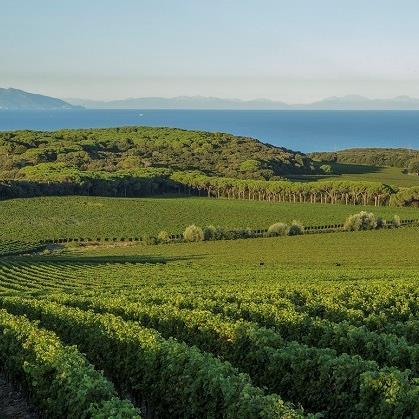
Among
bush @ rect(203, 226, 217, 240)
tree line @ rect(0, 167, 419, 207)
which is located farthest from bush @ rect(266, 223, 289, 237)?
tree line @ rect(0, 167, 419, 207)

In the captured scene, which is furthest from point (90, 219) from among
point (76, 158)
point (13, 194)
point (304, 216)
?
point (76, 158)

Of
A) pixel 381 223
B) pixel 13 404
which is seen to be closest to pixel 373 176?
pixel 381 223

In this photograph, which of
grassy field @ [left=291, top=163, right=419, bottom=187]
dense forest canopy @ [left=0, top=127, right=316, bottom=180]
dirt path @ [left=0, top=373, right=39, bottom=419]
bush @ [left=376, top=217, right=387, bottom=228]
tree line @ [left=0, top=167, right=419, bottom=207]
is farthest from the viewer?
dense forest canopy @ [left=0, top=127, right=316, bottom=180]

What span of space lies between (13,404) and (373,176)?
16361 cm

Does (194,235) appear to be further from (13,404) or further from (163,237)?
(13,404)

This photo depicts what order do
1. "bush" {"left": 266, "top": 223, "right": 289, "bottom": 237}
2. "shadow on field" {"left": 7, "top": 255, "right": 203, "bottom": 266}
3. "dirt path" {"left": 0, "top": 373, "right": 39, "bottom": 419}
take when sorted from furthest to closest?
"bush" {"left": 266, "top": 223, "right": 289, "bottom": 237} < "shadow on field" {"left": 7, "top": 255, "right": 203, "bottom": 266} < "dirt path" {"left": 0, "top": 373, "right": 39, "bottom": 419}

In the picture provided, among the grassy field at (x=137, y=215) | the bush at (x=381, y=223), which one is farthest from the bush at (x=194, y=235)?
the bush at (x=381, y=223)

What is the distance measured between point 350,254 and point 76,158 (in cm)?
11622

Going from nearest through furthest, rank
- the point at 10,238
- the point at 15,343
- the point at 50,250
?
the point at 15,343, the point at 50,250, the point at 10,238

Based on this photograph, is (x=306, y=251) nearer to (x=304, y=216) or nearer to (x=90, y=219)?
(x=304, y=216)

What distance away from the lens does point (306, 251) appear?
7350 cm

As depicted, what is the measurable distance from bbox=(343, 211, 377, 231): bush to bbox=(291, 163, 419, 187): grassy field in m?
58.6

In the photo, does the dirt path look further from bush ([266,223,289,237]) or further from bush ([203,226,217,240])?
bush ([266,223,289,237])

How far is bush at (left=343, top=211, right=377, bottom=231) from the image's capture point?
312 ft
